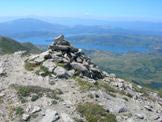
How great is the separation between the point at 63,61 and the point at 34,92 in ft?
32.6

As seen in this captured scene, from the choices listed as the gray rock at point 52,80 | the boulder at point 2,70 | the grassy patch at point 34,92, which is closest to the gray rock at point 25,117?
the grassy patch at point 34,92

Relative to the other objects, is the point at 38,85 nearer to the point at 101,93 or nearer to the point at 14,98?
the point at 14,98

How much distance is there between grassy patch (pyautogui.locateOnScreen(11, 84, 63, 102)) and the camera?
3119cm

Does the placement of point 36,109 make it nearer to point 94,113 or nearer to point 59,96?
point 59,96

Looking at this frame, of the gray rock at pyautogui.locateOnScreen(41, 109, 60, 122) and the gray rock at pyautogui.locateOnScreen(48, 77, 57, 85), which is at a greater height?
the gray rock at pyautogui.locateOnScreen(48, 77, 57, 85)

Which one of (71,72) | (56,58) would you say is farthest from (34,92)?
(56,58)

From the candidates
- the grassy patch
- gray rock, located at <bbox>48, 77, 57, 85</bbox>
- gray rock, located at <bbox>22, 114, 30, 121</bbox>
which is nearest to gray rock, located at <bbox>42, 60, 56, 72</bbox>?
gray rock, located at <bbox>48, 77, 57, 85</bbox>

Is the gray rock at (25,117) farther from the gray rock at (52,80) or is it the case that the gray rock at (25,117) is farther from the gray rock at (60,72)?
the gray rock at (60,72)

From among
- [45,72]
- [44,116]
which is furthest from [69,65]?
[44,116]

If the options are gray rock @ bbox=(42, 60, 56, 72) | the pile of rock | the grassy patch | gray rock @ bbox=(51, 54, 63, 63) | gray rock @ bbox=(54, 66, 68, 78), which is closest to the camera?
the grassy patch

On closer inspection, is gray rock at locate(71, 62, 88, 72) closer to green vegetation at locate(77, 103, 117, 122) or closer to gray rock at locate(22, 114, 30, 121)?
green vegetation at locate(77, 103, 117, 122)

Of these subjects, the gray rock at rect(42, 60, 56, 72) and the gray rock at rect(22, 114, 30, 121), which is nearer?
the gray rock at rect(22, 114, 30, 121)

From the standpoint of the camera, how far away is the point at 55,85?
3481 cm

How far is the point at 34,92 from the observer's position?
3200cm
